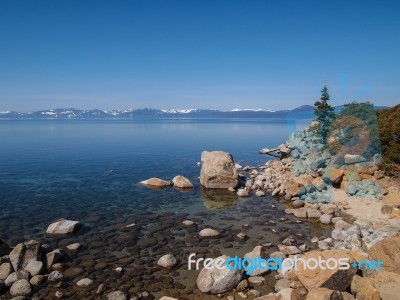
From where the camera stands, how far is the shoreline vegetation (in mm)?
11711

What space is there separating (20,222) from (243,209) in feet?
52.4

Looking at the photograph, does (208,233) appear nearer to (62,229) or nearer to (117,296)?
(117,296)

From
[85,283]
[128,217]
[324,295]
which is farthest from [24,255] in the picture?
[324,295]

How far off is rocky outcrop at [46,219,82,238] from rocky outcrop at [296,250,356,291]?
45.4 feet

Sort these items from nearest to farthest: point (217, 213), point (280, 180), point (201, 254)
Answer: point (201, 254)
point (217, 213)
point (280, 180)

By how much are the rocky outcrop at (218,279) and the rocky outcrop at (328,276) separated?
2.74 meters

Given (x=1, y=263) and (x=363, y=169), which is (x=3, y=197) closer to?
(x=1, y=263)

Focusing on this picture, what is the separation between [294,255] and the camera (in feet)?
54.6

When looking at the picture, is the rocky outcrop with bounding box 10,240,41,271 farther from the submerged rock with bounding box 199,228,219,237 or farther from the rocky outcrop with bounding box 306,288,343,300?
the rocky outcrop with bounding box 306,288,343,300

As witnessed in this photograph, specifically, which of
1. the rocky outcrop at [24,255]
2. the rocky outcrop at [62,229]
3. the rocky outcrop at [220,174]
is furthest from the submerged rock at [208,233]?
the rocky outcrop at [220,174]

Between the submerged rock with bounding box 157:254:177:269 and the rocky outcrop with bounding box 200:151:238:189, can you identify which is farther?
the rocky outcrop with bounding box 200:151:238:189

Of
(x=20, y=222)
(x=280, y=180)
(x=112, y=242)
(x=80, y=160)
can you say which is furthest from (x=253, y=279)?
(x=80, y=160)

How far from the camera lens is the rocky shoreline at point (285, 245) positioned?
38.3ft

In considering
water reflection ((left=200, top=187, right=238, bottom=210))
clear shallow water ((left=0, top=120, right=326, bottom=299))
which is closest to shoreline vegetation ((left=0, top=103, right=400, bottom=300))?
clear shallow water ((left=0, top=120, right=326, bottom=299))
